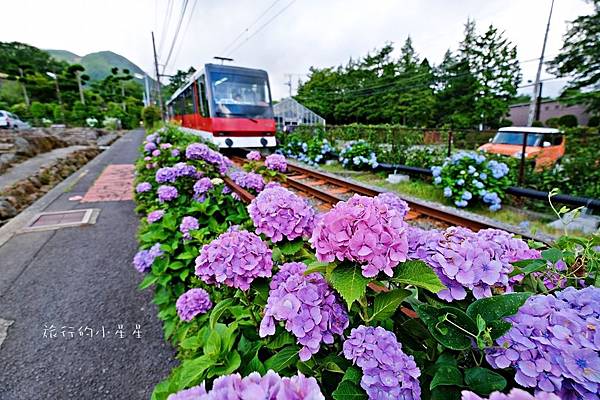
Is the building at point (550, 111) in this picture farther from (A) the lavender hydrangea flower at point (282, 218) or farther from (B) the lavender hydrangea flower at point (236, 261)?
(B) the lavender hydrangea flower at point (236, 261)

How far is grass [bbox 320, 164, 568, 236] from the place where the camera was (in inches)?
181

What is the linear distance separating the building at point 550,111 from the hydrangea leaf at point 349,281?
109 feet

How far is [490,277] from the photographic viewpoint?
0.74m

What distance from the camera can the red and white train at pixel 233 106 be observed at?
9.02 m

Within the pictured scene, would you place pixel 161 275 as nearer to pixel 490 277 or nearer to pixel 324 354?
pixel 324 354

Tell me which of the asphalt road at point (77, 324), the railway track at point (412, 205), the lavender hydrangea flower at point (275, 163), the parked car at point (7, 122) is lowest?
the asphalt road at point (77, 324)

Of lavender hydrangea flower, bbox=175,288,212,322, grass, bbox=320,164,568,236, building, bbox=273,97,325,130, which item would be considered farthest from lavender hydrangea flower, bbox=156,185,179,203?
building, bbox=273,97,325,130

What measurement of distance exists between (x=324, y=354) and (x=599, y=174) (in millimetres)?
6227

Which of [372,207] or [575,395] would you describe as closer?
[575,395]

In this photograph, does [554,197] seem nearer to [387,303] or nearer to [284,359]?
[387,303]

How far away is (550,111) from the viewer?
1316 inches

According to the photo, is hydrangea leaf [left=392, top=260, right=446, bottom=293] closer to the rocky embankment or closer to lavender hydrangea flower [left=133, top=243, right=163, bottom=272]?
lavender hydrangea flower [left=133, top=243, right=163, bottom=272]

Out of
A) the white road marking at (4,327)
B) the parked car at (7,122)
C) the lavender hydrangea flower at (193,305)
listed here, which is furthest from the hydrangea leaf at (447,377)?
the parked car at (7,122)

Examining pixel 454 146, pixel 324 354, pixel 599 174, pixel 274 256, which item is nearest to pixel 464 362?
pixel 324 354
